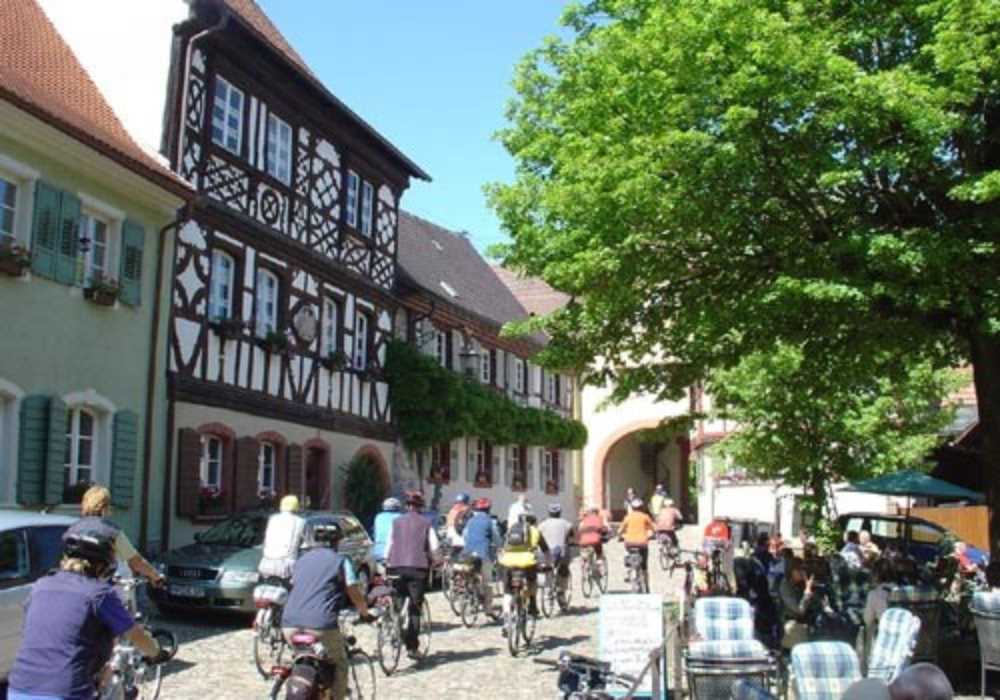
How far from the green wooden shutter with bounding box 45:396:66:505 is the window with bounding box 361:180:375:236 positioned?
10687mm

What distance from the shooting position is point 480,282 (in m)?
37.5

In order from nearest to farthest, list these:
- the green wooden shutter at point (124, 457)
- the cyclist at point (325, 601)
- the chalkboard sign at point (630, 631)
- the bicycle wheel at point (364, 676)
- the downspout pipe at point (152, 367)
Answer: the cyclist at point (325, 601)
the chalkboard sign at point (630, 631)
the bicycle wheel at point (364, 676)
the green wooden shutter at point (124, 457)
the downspout pipe at point (152, 367)

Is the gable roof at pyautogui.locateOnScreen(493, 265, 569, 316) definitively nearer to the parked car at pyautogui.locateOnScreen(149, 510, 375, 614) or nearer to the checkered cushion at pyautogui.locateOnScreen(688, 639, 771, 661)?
the parked car at pyautogui.locateOnScreen(149, 510, 375, 614)

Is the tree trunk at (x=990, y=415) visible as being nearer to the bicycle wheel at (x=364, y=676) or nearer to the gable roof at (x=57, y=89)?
the bicycle wheel at (x=364, y=676)

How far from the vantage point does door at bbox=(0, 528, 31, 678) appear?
879 centimetres

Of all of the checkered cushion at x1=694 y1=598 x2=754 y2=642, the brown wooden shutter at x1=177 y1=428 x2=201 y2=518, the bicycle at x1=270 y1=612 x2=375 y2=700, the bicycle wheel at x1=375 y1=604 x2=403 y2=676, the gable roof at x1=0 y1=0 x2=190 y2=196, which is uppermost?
the gable roof at x1=0 y1=0 x2=190 y2=196

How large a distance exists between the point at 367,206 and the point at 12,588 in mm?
Answer: 16952

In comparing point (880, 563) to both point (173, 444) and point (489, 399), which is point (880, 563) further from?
point (489, 399)

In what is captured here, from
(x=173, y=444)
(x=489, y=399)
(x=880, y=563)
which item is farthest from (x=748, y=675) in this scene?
(x=489, y=399)

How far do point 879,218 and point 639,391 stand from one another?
407 cm

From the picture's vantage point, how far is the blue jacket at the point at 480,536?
15.3m

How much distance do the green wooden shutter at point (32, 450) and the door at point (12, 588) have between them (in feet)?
18.0

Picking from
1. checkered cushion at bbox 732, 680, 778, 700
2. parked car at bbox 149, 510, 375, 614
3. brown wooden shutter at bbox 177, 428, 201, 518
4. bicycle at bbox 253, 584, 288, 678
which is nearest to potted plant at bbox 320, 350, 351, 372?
brown wooden shutter at bbox 177, 428, 201, 518

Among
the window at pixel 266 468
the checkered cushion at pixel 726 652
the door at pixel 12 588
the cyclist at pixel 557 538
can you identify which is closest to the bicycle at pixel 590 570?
the cyclist at pixel 557 538
